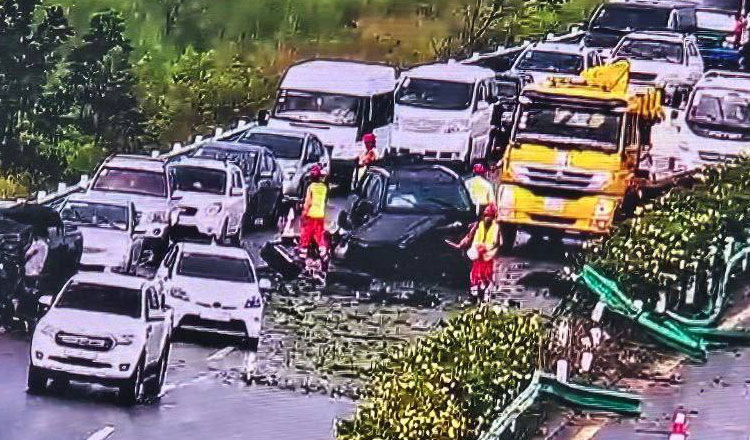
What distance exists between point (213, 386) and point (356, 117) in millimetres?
1081


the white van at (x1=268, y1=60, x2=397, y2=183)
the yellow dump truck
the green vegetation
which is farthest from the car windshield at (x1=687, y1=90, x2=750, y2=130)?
the white van at (x1=268, y1=60, x2=397, y2=183)

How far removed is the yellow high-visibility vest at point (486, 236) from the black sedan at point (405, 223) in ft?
0.19

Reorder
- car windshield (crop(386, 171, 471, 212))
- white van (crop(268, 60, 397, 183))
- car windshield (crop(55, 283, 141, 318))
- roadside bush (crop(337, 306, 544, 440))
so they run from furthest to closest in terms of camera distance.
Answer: white van (crop(268, 60, 397, 183)), car windshield (crop(386, 171, 471, 212)), car windshield (crop(55, 283, 141, 318)), roadside bush (crop(337, 306, 544, 440))

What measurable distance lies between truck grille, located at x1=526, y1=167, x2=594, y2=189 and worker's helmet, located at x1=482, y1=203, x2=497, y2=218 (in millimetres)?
155

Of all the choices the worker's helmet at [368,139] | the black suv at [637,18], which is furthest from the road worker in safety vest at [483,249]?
the black suv at [637,18]

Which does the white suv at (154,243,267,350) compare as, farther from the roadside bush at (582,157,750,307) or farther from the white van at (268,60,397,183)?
the roadside bush at (582,157,750,307)

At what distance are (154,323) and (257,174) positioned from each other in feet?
2.15

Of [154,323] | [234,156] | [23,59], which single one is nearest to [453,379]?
[154,323]

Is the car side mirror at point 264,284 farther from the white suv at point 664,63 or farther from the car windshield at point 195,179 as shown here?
the white suv at point 664,63

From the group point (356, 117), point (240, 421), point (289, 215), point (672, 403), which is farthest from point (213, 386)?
point (672, 403)

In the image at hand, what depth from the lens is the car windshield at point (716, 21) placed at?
6438 millimetres

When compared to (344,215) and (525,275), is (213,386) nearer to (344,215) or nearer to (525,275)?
(344,215)

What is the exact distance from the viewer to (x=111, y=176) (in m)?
6.38

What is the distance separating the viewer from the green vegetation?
21.1ft
